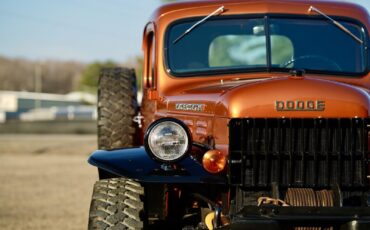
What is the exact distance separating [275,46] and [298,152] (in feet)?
6.22

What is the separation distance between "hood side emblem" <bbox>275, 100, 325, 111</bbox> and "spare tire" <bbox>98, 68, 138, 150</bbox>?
2.92 m

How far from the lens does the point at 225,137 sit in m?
5.84

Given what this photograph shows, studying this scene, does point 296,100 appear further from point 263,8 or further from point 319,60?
point 263,8

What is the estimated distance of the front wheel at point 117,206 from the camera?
216 inches

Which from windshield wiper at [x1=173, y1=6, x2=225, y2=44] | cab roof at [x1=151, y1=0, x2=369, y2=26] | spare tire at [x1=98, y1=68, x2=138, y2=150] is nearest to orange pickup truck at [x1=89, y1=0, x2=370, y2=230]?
cab roof at [x1=151, y1=0, x2=369, y2=26]

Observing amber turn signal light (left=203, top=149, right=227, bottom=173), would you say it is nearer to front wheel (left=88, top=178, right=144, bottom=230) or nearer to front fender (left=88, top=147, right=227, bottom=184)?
front fender (left=88, top=147, right=227, bottom=184)

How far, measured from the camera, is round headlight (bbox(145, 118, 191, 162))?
5.50 metres

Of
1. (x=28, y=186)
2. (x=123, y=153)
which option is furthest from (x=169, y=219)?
(x=28, y=186)

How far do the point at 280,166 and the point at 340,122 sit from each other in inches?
19.4

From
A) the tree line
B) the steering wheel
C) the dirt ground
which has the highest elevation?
the tree line

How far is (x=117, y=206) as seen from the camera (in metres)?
5.62

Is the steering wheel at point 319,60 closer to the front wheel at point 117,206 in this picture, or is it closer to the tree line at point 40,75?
the front wheel at point 117,206

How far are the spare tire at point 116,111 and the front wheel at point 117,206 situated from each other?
2.25 metres

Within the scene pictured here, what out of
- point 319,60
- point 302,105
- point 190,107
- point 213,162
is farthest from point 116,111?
point 302,105
